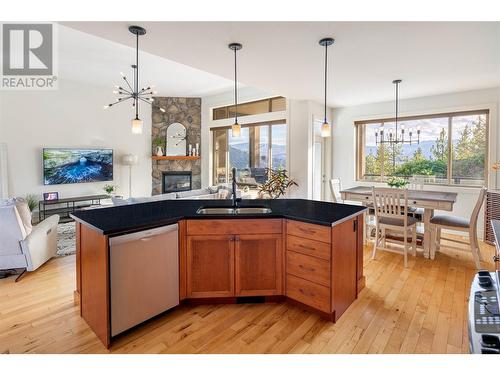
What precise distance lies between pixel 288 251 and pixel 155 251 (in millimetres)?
1104

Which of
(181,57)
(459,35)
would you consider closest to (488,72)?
(459,35)

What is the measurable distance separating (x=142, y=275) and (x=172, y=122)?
20.5 feet

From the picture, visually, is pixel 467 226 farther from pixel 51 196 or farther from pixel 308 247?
pixel 51 196

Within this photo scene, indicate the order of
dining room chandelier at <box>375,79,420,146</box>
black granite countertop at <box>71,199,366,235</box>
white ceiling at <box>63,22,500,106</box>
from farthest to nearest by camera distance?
dining room chandelier at <box>375,79,420,146</box> → white ceiling at <box>63,22,500,106</box> → black granite countertop at <box>71,199,366,235</box>

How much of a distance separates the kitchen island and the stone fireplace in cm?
523

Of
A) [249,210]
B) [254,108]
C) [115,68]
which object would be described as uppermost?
[115,68]

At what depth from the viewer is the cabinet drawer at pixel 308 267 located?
87.5 inches

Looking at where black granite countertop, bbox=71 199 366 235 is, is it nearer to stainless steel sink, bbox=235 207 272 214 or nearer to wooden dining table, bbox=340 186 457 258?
stainless steel sink, bbox=235 207 272 214

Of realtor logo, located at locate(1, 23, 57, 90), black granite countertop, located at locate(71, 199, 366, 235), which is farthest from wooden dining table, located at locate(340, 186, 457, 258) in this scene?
realtor logo, located at locate(1, 23, 57, 90)

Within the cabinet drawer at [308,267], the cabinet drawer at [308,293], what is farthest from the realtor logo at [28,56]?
the cabinet drawer at [308,293]

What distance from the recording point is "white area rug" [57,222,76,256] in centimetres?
393

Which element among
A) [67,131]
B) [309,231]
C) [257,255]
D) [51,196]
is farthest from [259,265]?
[67,131]

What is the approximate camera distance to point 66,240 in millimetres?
4426
